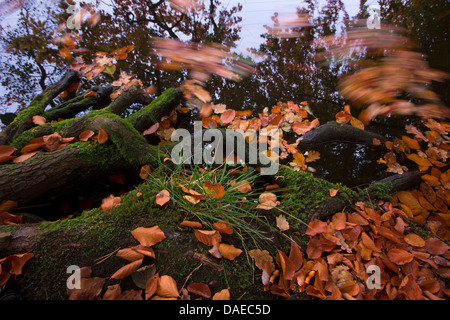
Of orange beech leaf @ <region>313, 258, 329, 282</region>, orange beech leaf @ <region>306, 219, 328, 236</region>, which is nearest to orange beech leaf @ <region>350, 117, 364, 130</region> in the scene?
orange beech leaf @ <region>306, 219, 328, 236</region>

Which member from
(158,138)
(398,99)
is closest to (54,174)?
(158,138)

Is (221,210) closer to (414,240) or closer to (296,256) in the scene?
(296,256)

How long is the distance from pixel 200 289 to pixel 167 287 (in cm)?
18

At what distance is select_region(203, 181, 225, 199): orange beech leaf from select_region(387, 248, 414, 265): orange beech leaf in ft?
4.24

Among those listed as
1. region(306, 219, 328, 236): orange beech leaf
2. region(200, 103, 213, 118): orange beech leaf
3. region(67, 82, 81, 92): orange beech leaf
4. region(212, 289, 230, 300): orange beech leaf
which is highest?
region(67, 82, 81, 92): orange beech leaf

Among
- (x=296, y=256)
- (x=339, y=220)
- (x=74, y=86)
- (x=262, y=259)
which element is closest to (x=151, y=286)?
(x=262, y=259)

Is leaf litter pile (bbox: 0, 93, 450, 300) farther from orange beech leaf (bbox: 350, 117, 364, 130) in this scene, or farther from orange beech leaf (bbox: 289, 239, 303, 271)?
orange beech leaf (bbox: 350, 117, 364, 130)

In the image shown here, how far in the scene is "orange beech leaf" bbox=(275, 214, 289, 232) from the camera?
1.45m

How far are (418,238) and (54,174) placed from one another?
9.78 ft

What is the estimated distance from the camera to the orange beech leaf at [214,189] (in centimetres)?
139

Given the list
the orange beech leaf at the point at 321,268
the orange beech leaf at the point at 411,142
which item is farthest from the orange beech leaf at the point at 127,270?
the orange beech leaf at the point at 411,142

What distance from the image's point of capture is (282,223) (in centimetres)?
148

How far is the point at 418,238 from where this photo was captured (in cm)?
158
